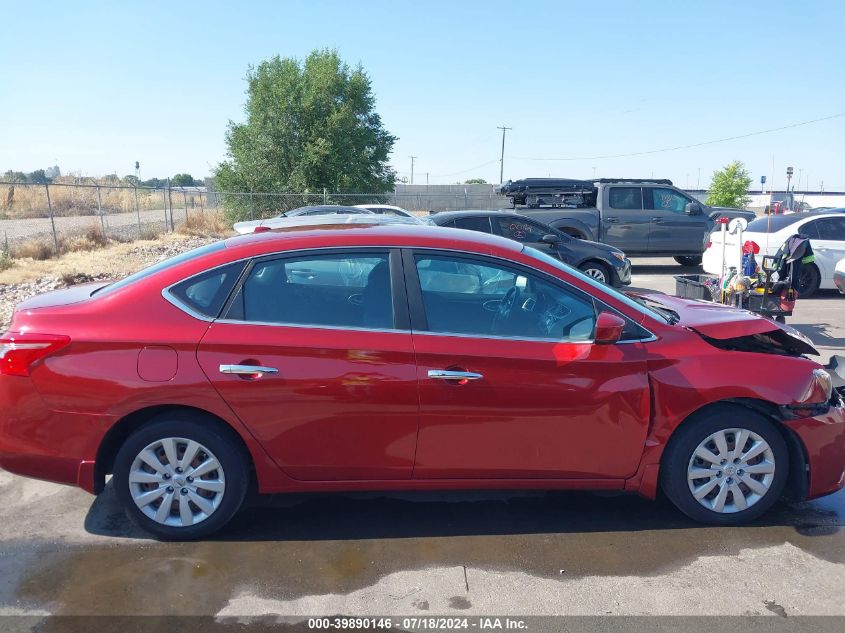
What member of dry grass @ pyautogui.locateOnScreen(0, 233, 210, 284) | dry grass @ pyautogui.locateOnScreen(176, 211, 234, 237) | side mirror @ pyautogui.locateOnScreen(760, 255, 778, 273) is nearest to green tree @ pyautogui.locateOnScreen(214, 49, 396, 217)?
dry grass @ pyautogui.locateOnScreen(176, 211, 234, 237)

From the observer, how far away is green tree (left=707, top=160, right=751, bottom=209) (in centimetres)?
5362

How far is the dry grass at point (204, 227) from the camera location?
83.2 ft

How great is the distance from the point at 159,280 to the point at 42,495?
1.84 m

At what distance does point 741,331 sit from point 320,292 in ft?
8.13

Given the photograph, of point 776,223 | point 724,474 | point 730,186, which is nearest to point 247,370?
point 724,474

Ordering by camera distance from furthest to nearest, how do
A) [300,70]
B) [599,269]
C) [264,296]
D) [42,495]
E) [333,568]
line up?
[300,70] < [599,269] < [42,495] < [264,296] < [333,568]

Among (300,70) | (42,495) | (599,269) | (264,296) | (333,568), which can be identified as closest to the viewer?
(333,568)

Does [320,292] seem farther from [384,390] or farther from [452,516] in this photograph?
[452,516]

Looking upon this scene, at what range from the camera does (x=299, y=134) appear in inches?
1320

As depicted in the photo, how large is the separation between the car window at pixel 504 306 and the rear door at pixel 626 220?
40.9ft

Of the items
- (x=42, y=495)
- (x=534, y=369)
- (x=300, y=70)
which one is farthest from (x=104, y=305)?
(x=300, y=70)

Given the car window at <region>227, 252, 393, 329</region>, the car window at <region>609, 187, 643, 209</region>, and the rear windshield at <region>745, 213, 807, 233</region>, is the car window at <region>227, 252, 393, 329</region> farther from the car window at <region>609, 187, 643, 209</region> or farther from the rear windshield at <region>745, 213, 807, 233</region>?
the car window at <region>609, 187, 643, 209</region>

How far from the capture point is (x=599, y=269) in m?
12.0

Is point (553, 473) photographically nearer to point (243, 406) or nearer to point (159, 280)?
point (243, 406)
